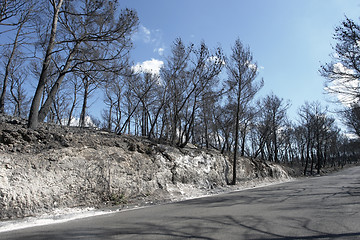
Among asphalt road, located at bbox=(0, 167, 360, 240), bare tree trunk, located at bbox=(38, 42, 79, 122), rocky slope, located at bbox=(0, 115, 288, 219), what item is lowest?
asphalt road, located at bbox=(0, 167, 360, 240)

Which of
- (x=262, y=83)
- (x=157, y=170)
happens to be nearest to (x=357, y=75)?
(x=262, y=83)

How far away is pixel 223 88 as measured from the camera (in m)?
19.3

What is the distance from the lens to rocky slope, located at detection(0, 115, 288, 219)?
301 inches

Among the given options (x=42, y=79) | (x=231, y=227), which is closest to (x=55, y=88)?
(x=42, y=79)

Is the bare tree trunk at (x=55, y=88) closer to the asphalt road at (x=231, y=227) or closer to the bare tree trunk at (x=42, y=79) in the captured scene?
the bare tree trunk at (x=42, y=79)

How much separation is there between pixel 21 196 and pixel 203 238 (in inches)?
250

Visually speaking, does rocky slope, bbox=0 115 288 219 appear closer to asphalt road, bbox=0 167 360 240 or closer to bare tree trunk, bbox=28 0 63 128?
bare tree trunk, bbox=28 0 63 128

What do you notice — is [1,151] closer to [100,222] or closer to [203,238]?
[100,222]

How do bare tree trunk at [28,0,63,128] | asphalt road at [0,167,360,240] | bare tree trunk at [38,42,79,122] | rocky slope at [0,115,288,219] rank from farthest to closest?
bare tree trunk at [38,42,79,122] < bare tree trunk at [28,0,63,128] < rocky slope at [0,115,288,219] < asphalt road at [0,167,360,240]

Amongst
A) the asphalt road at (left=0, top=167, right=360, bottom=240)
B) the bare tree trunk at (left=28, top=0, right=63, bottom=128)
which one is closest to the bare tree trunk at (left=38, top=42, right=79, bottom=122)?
the bare tree trunk at (left=28, top=0, right=63, bottom=128)

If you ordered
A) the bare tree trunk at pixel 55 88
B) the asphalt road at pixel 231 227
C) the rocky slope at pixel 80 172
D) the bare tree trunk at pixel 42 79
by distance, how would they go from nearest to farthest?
the asphalt road at pixel 231 227 → the rocky slope at pixel 80 172 → the bare tree trunk at pixel 42 79 → the bare tree trunk at pixel 55 88

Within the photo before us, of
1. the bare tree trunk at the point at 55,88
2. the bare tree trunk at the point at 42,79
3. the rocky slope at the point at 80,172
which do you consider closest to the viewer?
the rocky slope at the point at 80,172

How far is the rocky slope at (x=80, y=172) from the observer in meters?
7.66

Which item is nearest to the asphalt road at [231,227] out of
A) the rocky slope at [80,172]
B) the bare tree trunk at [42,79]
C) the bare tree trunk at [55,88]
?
the rocky slope at [80,172]
